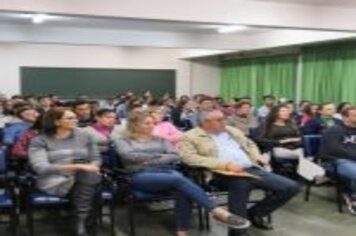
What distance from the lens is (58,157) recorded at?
3844mm

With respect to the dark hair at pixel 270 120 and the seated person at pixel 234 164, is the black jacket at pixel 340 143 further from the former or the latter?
the seated person at pixel 234 164

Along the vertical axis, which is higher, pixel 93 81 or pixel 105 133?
pixel 93 81

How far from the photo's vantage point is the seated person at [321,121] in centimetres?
638

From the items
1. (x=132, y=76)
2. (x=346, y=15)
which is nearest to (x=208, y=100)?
(x=346, y=15)

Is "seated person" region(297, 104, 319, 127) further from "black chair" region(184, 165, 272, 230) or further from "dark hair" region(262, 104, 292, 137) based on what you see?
"black chair" region(184, 165, 272, 230)

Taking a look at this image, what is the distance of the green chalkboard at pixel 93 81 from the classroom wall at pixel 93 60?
0.14m

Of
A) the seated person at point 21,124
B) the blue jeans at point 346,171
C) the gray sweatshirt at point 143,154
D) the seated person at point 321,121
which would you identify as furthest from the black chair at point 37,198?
the seated person at point 321,121

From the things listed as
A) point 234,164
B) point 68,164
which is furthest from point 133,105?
point 68,164

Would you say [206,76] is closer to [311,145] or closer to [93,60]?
[93,60]

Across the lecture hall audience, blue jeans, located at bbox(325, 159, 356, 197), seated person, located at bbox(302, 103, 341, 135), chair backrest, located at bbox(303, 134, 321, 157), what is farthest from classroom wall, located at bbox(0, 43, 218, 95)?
blue jeans, located at bbox(325, 159, 356, 197)

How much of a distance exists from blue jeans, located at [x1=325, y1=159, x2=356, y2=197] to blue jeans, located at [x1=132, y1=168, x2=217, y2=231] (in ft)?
5.38

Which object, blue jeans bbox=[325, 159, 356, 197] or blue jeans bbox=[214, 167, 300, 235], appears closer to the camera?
blue jeans bbox=[214, 167, 300, 235]

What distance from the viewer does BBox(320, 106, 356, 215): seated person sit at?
4.93 metres

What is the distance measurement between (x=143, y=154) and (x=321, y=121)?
339cm
